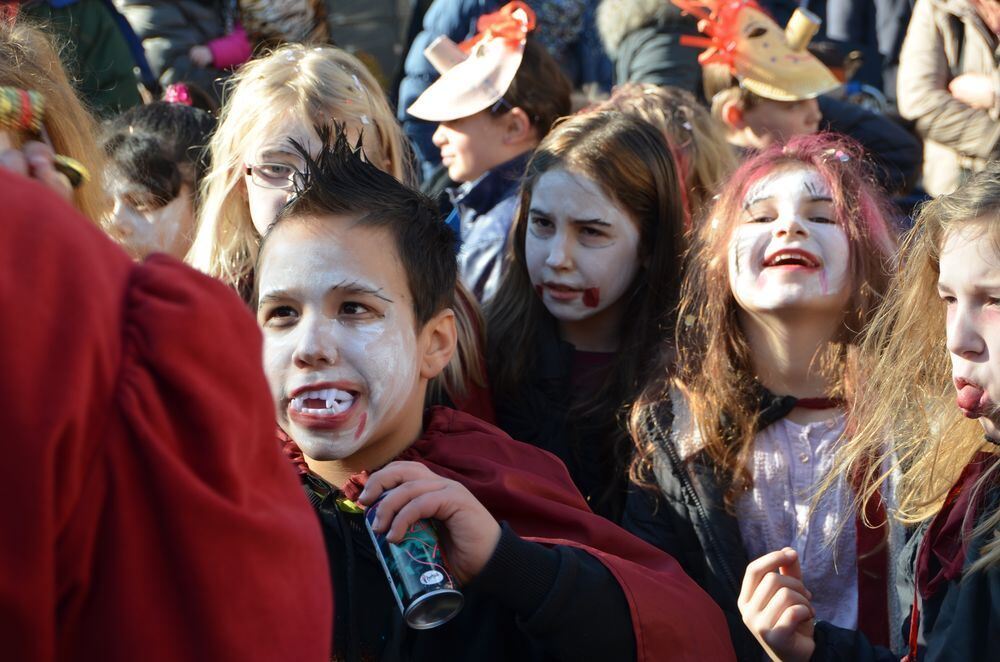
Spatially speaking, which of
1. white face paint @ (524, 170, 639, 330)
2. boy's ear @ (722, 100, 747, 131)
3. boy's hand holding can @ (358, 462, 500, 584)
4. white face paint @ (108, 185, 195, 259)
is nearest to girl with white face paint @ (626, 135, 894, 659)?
white face paint @ (524, 170, 639, 330)

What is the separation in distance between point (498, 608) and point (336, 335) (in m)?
0.60

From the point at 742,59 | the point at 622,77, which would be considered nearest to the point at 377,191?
the point at 742,59

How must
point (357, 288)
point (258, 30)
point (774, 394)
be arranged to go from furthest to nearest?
1. point (258, 30)
2. point (774, 394)
3. point (357, 288)

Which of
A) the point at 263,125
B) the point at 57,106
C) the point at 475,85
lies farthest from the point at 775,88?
the point at 57,106

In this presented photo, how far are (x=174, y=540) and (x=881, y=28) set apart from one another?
6.08 metres

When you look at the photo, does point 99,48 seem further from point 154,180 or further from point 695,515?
point 695,515

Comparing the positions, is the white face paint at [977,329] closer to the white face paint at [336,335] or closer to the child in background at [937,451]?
the child in background at [937,451]

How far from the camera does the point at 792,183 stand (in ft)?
10.0

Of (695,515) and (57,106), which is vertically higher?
(57,106)

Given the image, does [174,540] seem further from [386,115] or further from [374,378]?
[386,115]

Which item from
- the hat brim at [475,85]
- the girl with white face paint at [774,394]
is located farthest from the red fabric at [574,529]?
the hat brim at [475,85]

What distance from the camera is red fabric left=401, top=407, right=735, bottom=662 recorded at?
2186 mm

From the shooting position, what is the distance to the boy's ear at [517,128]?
4.50m

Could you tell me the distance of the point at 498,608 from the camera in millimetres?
2189
